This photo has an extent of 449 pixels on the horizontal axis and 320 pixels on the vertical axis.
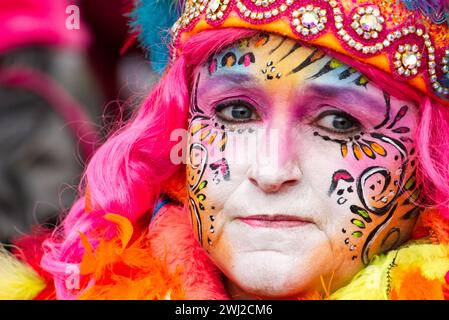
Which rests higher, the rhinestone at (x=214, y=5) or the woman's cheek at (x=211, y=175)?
the rhinestone at (x=214, y=5)

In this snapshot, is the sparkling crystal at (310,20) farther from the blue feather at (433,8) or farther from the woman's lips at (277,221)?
the woman's lips at (277,221)

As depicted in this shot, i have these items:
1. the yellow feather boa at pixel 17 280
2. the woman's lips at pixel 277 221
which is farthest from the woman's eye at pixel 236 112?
the yellow feather boa at pixel 17 280

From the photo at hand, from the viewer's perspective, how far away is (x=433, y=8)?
1.87 meters

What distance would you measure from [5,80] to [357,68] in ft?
5.87

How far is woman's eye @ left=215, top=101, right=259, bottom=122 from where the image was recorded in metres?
1.93

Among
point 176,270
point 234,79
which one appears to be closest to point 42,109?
point 176,270

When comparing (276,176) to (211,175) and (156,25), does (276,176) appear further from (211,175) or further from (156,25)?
(156,25)

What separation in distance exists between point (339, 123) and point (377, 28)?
0.21 meters

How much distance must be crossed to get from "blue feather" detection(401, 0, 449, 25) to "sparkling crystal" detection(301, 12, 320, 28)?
0.62ft

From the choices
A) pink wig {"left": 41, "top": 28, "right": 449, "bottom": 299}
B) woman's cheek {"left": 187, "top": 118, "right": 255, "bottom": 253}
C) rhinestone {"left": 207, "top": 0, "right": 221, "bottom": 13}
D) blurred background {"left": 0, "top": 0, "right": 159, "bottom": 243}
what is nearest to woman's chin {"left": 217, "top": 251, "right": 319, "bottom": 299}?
woman's cheek {"left": 187, "top": 118, "right": 255, "bottom": 253}

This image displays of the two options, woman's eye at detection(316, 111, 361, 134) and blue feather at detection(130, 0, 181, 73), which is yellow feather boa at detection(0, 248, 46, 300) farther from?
woman's eye at detection(316, 111, 361, 134)

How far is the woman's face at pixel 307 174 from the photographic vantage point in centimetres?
183
